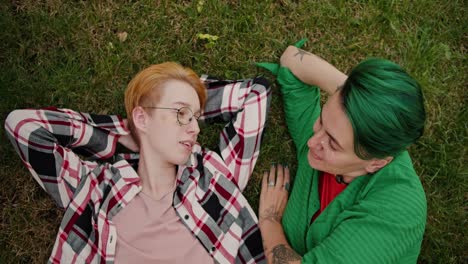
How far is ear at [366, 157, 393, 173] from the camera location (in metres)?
2.90

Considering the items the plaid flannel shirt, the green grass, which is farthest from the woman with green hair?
the green grass

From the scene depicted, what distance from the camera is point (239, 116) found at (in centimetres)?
368

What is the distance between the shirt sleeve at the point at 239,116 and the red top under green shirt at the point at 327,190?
602mm

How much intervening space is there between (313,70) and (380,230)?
1.40 metres

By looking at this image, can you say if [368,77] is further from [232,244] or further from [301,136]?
[232,244]

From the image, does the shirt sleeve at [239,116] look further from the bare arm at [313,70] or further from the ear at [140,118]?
the ear at [140,118]

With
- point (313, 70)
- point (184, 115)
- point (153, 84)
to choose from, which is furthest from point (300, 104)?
point (153, 84)

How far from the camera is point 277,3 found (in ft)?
14.1

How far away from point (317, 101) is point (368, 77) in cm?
128

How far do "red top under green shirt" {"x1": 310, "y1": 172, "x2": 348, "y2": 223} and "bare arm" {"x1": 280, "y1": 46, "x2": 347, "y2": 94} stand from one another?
65cm

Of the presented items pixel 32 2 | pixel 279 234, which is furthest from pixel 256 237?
pixel 32 2

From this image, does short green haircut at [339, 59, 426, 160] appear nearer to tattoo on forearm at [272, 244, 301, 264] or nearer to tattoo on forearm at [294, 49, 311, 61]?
tattoo on forearm at [272, 244, 301, 264]

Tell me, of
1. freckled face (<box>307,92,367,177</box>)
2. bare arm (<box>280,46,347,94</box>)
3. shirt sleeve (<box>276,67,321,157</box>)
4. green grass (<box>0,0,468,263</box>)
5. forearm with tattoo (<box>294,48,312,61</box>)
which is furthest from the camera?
green grass (<box>0,0,468,263</box>)

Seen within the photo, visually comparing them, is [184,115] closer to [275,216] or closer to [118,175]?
[118,175]
